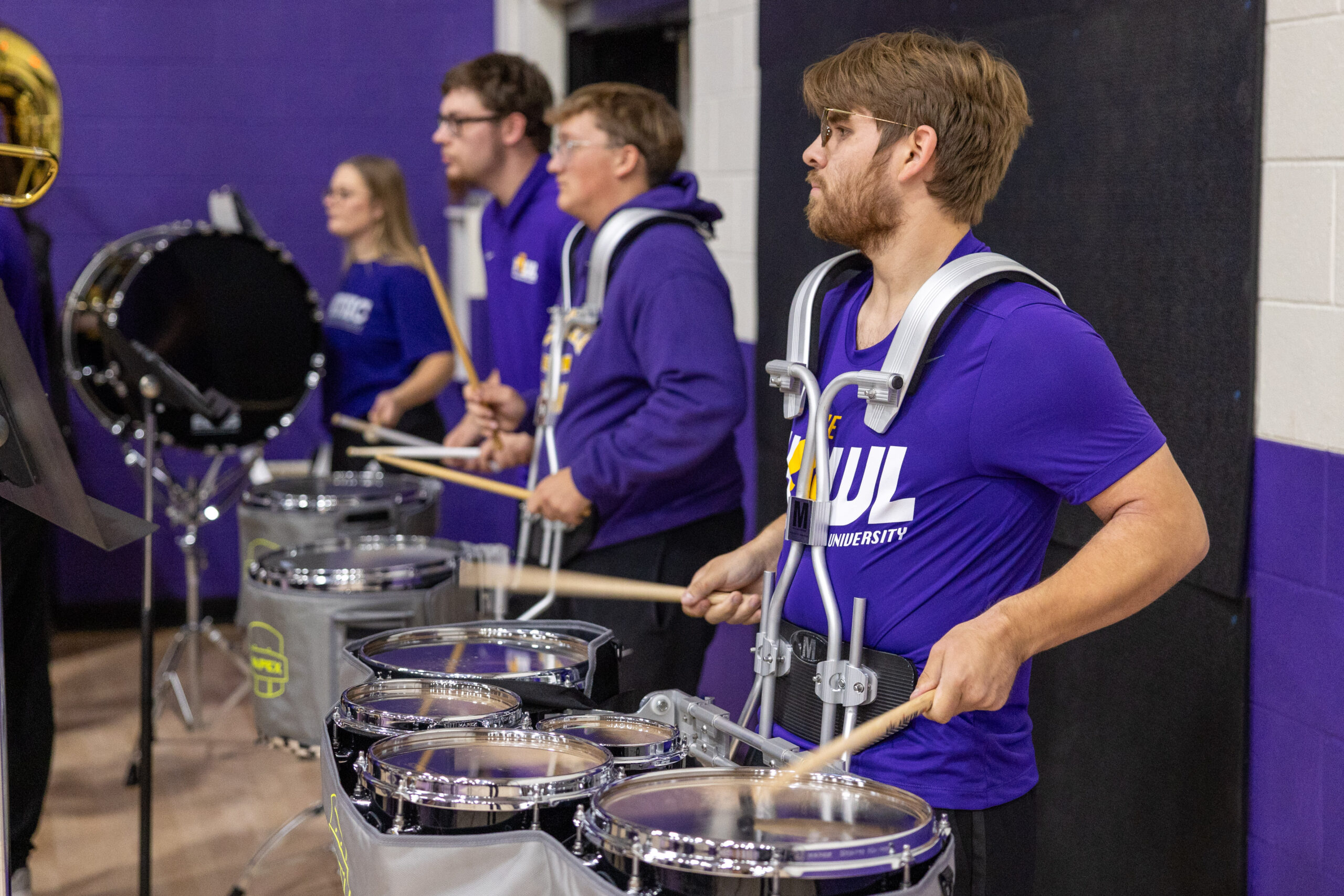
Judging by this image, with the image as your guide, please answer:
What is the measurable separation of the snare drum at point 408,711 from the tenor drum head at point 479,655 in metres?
0.05

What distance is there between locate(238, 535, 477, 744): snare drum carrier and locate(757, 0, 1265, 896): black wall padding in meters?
1.06

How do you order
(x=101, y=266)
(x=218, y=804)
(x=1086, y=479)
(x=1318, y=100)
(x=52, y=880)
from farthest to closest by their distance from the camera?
1. (x=101, y=266)
2. (x=218, y=804)
3. (x=52, y=880)
4. (x=1318, y=100)
5. (x=1086, y=479)

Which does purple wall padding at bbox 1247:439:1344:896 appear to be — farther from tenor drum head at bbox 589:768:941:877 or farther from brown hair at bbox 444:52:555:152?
brown hair at bbox 444:52:555:152

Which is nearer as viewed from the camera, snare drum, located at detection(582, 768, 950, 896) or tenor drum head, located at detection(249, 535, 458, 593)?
snare drum, located at detection(582, 768, 950, 896)

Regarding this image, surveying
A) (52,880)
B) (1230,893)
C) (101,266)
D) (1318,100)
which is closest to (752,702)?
(1230,893)

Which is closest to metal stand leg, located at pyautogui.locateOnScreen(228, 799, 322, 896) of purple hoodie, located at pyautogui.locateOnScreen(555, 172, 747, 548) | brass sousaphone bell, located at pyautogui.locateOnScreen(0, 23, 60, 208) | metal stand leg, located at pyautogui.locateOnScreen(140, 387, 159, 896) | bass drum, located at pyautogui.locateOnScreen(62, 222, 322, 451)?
metal stand leg, located at pyautogui.locateOnScreen(140, 387, 159, 896)

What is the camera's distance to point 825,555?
4.76 feet

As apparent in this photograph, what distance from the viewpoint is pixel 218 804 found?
347cm

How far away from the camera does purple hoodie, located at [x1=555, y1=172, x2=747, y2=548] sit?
2262 mm

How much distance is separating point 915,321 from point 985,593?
281 millimetres

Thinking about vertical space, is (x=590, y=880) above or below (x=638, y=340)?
below

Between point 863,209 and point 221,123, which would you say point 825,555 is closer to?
point 863,209

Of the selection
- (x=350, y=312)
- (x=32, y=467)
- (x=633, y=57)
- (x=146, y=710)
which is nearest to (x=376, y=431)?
(x=350, y=312)

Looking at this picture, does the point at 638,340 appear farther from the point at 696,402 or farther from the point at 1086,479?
the point at 1086,479
